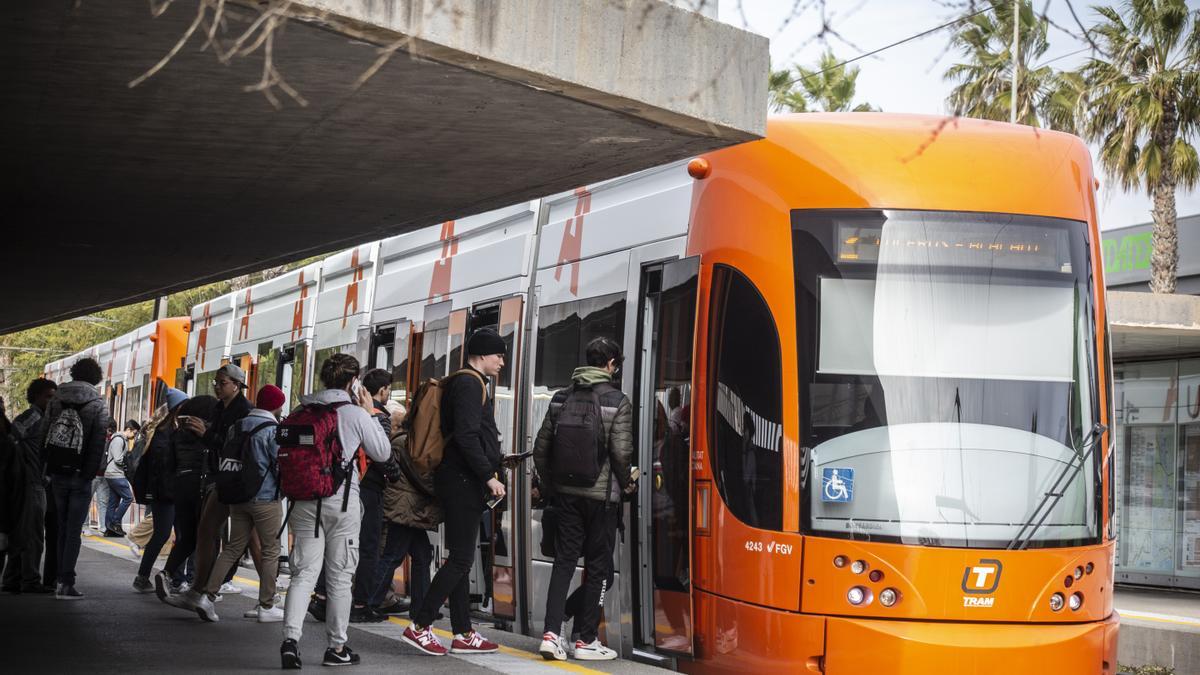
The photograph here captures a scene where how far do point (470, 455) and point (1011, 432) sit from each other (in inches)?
114

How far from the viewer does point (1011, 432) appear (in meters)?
7.88

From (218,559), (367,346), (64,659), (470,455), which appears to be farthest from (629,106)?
(367,346)

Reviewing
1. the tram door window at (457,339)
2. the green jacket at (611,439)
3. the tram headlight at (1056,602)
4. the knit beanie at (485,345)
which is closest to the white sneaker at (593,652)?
the green jacket at (611,439)

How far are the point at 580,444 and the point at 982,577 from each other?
7.33 ft

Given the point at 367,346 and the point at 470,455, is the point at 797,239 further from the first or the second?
the point at 367,346

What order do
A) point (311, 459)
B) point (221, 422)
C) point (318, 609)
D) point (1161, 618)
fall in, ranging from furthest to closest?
point (1161, 618)
point (221, 422)
point (318, 609)
point (311, 459)

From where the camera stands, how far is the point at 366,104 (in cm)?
639

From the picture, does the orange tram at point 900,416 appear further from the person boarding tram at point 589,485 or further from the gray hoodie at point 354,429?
the gray hoodie at point 354,429

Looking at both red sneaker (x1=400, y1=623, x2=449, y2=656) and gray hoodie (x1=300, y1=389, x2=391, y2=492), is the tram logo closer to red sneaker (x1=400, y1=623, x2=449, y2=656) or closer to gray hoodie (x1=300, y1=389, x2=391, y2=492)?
red sneaker (x1=400, y1=623, x2=449, y2=656)

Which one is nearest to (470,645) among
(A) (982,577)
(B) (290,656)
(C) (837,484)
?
(B) (290,656)

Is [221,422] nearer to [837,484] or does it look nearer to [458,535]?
[458,535]

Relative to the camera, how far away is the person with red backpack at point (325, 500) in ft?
25.3

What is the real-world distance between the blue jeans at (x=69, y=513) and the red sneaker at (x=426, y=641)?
434 cm

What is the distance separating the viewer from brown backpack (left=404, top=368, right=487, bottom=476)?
27.4ft
